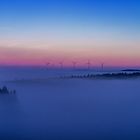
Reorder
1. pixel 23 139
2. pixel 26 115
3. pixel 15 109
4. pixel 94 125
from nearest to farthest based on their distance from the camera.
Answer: pixel 23 139, pixel 94 125, pixel 26 115, pixel 15 109

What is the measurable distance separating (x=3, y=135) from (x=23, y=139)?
6.57 feet

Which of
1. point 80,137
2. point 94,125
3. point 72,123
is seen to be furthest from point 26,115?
point 80,137

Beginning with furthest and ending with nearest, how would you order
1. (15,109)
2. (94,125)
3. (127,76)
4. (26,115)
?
(127,76) < (15,109) < (26,115) < (94,125)

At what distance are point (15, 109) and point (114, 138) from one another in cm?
2633

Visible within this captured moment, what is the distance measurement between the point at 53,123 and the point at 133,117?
38.3ft

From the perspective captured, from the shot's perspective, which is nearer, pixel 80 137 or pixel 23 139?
pixel 23 139

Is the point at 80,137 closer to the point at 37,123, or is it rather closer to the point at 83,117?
the point at 37,123

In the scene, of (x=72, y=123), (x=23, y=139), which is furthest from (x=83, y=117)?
(x=23, y=139)

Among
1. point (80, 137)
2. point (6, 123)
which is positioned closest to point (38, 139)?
point (80, 137)

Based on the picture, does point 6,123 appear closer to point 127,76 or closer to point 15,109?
point 15,109

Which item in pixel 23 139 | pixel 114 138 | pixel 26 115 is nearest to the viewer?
pixel 23 139

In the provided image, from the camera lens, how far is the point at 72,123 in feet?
129

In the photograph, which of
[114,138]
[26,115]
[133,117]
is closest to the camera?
[114,138]

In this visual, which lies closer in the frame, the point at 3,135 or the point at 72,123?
the point at 3,135
